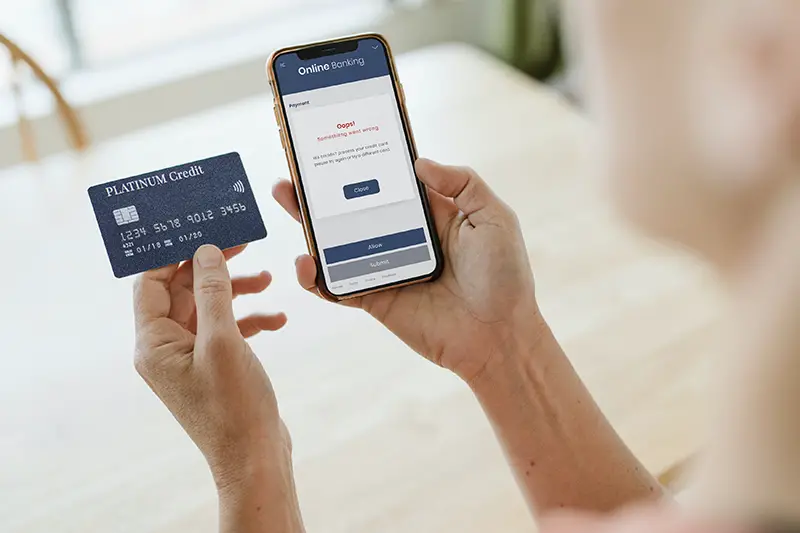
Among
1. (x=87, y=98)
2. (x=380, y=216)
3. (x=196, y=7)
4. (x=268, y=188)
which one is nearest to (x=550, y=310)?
(x=380, y=216)

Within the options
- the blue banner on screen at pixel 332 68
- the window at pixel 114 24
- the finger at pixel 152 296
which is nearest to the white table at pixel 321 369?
the finger at pixel 152 296

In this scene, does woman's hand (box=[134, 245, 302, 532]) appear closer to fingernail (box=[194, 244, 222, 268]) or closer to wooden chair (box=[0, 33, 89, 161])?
fingernail (box=[194, 244, 222, 268])

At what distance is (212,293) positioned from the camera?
814mm

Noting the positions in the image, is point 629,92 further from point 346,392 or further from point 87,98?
point 87,98

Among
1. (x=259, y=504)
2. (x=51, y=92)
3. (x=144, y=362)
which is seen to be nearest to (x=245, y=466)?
A: (x=259, y=504)

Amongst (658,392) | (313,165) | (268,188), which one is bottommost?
(658,392)

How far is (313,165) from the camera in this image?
948mm

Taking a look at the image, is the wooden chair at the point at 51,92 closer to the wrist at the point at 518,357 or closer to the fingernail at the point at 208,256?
the fingernail at the point at 208,256

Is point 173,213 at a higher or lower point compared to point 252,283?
higher

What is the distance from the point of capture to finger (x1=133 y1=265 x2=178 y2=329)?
2.85ft

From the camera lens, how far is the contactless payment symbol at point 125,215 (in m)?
0.90

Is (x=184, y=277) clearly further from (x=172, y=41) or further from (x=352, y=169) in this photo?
(x=172, y=41)

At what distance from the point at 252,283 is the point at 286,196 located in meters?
0.13

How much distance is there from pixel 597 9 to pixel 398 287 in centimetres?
58
